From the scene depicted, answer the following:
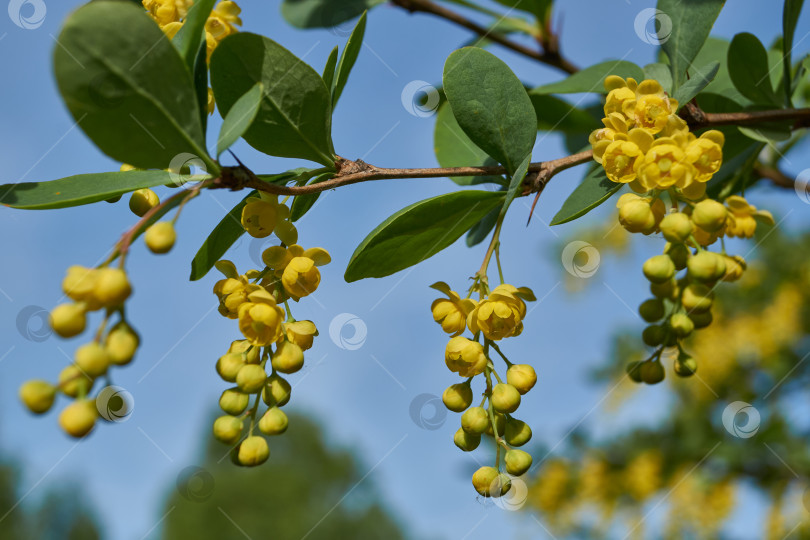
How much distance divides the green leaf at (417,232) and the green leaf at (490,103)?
97mm

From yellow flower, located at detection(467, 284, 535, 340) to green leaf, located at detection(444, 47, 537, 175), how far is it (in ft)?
0.81

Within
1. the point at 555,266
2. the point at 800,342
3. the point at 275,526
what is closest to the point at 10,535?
the point at 275,526

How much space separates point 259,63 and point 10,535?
26933mm

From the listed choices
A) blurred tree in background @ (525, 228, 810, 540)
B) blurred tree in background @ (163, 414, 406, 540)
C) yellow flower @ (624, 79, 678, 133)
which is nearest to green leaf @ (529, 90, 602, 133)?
yellow flower @ (624, 79, 678, 133)

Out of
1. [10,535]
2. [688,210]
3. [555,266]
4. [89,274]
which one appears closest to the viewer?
[89,274]

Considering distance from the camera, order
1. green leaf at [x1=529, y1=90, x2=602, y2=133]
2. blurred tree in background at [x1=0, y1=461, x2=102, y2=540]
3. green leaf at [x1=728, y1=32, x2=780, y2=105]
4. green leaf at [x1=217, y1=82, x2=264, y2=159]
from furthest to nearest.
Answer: blurred tree in background at [x1=0, y1=461, x2=102, y2=540]
green leaf at [x1=529, y1=90, x2=602, y2=133]
green leaf at [x1=728, y1=32, x2=780, y2=105]
green leaf at [x1=217, y1=82, x2=264, y2=159]

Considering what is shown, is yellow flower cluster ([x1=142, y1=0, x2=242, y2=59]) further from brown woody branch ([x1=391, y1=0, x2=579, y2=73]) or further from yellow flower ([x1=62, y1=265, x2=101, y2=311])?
brown woody branch ([x1=391, y1=0, x2=579, y2=73])

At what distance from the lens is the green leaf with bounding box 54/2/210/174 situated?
78 cm

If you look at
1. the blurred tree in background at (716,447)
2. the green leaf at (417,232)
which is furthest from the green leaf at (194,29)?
the blurred tree in background at (716,447)

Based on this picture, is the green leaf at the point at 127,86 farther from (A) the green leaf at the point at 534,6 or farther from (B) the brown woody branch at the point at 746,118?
(A) the green leaf at the point at 534,6

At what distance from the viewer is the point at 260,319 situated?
3.32ft

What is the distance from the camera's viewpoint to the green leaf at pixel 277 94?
94 cm

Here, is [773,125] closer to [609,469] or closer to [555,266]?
[609,469]

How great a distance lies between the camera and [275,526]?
86.0 ft
